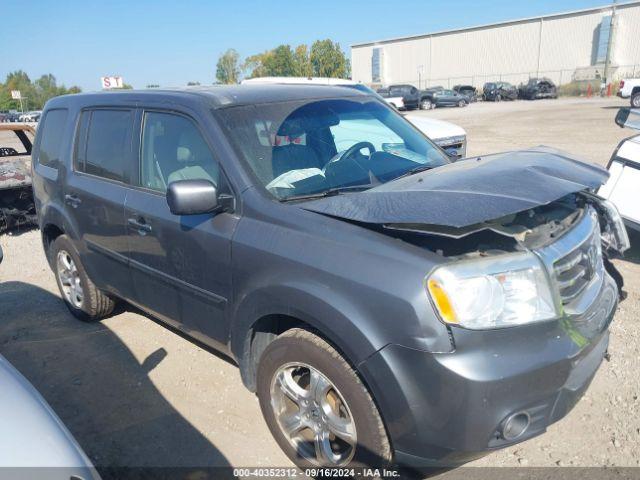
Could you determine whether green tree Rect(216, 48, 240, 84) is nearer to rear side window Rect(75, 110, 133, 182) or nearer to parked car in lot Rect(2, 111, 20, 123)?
parked car in lot Rect(2, 111, 20, 123)

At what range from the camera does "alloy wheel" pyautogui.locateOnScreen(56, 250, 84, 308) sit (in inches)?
181

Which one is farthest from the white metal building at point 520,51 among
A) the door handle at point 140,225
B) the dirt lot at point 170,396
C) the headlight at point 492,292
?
the headlight at point 492,292

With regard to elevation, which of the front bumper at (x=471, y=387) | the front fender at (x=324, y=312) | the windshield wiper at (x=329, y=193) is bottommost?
the front bumper at (x=471, y=387)

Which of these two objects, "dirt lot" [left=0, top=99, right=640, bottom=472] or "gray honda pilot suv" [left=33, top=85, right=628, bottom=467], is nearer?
"gray honda pilot suv" [left=33, top=85, right=628, bottom=467]

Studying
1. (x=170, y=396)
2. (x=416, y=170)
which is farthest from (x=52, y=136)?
(x=416, y=170)

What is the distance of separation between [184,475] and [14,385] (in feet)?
3.61

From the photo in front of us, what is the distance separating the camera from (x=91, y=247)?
13.3 ft

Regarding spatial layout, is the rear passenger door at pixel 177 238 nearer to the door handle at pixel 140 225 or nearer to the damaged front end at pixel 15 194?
the door handle at pixel 140 225

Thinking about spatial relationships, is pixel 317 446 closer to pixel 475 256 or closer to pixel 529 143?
pixel 475 256

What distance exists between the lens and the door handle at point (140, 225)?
3326 millimetres

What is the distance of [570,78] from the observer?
2164 inches

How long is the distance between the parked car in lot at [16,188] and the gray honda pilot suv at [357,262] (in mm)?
4410

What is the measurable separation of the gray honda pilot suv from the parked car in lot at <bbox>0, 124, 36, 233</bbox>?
14.5 ft

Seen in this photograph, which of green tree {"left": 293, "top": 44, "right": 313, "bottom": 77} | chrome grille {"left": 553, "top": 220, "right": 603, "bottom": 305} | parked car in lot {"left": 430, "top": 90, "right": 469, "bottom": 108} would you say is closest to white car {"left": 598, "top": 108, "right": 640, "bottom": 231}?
chrome grille {"left": 553, "top": 220, "right": 603, "bottom": 305}
